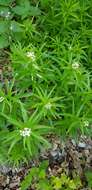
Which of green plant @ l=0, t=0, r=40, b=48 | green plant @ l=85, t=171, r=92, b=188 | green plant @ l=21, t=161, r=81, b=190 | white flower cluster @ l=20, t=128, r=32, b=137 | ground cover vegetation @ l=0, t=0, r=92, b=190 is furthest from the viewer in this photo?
green plant @ l=0, t=0, r=40, b=48

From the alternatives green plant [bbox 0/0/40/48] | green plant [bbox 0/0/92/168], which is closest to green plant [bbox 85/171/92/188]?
green plant [bbox 0/0/92/168]

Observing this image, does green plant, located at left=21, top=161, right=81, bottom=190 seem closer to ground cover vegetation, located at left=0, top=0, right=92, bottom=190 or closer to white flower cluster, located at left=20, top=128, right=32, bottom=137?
ground cover vegetation, located at left=0, top=0, right=92, bottom=190

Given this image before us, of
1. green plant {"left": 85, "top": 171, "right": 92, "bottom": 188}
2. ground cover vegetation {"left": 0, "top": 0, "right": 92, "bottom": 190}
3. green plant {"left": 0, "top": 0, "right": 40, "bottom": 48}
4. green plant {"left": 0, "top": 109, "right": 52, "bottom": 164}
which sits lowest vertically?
green plant {"left": 85, "top": 171, "right": 92, "bottom": 188}

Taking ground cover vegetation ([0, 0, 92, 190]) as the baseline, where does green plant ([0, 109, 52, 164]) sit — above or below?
below

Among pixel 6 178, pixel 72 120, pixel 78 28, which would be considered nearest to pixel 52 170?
pixel 6 178

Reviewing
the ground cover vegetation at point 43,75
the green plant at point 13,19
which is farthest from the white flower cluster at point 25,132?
the green plant at point 13,19

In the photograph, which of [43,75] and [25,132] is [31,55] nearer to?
[43,75]

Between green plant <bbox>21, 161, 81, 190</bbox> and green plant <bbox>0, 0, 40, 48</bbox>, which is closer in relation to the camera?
green plant <bbox>21, 161, 81, 190</bbox>

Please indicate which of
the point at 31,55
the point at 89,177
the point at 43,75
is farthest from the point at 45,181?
the point at 31,55

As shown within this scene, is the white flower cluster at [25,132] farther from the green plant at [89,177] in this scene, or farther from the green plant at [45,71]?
the green plant at [89,177]
